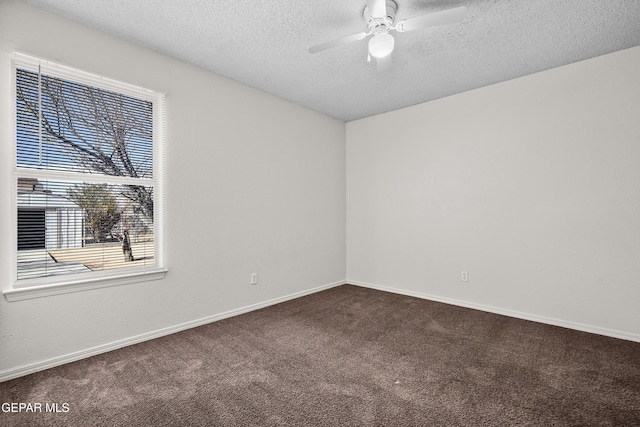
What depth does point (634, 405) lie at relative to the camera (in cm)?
180

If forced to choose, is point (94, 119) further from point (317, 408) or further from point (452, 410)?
point (452, 410)

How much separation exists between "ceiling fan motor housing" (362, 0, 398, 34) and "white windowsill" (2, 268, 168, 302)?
105 inches

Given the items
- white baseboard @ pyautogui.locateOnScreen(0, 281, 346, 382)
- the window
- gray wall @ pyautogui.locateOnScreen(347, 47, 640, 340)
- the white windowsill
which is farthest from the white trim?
gray wall @ pyautogui.locateOnScreen(347, 47, 640, 340)

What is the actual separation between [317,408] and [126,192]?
7.54 ft

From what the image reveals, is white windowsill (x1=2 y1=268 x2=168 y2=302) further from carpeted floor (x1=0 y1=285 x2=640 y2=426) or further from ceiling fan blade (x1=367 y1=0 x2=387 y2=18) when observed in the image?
ceiling fan blade (x1=367 y1=0 x2=387 y2=18)

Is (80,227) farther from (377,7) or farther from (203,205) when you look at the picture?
(377,7)

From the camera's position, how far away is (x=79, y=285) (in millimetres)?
2365

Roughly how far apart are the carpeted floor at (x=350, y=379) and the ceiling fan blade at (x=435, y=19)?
2.33 meters

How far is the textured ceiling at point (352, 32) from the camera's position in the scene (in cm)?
218

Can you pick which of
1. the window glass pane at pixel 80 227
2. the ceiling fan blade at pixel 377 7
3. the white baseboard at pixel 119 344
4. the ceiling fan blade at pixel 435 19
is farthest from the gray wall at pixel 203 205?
the ceiling fan blade at pixel 435 19

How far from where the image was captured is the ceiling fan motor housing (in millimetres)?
2109

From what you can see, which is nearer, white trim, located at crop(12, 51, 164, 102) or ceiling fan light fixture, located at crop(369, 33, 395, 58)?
ceiling fan light fixture, located at crop(369, 33, 395, 58)

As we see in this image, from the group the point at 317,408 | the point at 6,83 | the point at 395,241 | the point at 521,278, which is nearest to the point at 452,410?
the point at 317,408

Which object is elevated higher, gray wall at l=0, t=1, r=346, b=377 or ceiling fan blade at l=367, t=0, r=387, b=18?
ceiling fan blade at l=367, t=0, r=387, b=18
